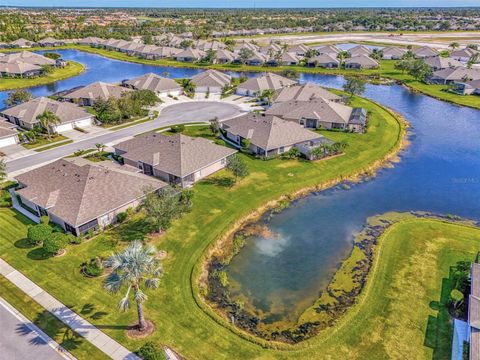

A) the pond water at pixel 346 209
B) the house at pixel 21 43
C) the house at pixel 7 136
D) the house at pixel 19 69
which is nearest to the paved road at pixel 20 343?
the pond water at pixel 346 209

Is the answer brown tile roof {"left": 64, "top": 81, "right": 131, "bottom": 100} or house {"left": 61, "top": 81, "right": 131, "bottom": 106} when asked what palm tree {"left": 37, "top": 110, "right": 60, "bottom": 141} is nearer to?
brown tile roof {"left": 64, "top": 81, "right": 131, "bottom": 100}

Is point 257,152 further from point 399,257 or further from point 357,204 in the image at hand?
point 399,257

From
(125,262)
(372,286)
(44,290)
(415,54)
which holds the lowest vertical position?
(44,290)

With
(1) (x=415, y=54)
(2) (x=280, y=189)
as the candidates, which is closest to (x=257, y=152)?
(2) (x=280, y=189)

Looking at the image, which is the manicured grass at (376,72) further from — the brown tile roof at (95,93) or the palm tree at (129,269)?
the palm tree at (129,269)

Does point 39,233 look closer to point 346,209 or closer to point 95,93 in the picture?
point 346,209

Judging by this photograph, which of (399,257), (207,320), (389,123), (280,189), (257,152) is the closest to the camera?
(207,320)
